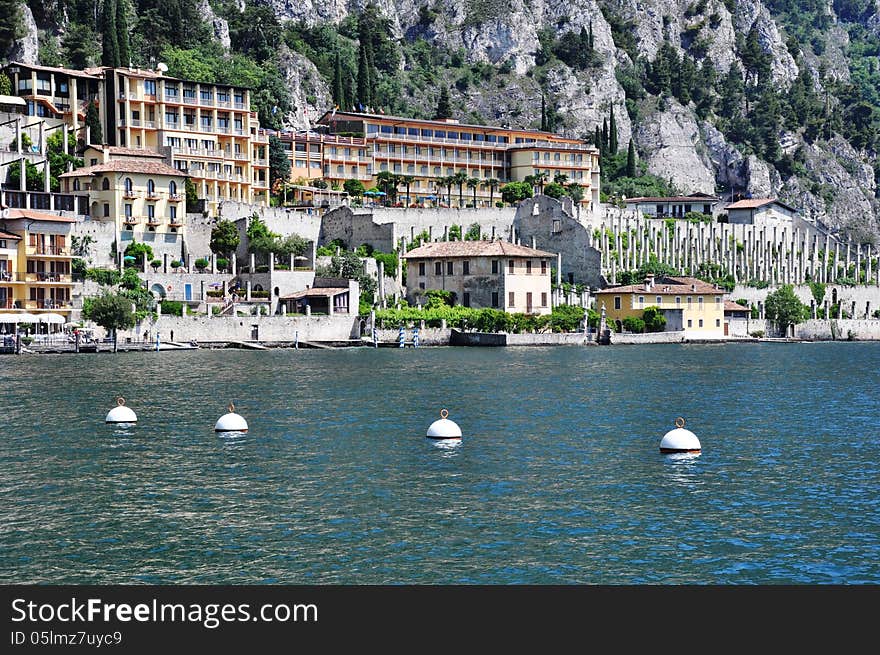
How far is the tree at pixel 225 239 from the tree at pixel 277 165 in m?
18.2

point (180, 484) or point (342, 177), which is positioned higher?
point (342, 177)

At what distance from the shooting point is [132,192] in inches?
3807

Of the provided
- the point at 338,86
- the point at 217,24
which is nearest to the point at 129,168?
the point at 338,86

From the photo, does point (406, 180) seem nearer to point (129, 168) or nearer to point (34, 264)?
point (129, 168)

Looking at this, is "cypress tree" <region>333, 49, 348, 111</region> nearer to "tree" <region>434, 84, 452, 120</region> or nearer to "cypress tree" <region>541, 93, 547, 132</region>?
"tree" <region>434, 84, 452, 120</region>

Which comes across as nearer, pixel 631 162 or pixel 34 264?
pixel 34 264

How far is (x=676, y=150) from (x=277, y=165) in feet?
241

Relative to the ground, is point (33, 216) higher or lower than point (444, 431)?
higher

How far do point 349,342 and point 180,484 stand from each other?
61.5 meters

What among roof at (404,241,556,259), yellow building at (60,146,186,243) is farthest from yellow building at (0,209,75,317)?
roof at (404,241,556,259)

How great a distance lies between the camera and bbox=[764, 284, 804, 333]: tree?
120062 millimetres

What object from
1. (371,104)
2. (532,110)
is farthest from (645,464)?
(532,110)
